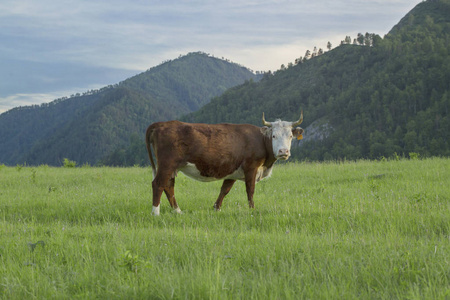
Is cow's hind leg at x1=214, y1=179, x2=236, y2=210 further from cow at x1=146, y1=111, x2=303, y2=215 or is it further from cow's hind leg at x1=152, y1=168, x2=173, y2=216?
cow's hind leg at x1=152, y1=168, x2=173, y2=216

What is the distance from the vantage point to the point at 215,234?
21.1ft

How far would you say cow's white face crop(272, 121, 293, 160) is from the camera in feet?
29.6

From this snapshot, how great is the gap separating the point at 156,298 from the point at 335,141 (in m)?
157

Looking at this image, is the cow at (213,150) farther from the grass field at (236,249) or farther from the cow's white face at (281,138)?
the grass field at (236,249)

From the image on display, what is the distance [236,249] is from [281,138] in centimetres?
429

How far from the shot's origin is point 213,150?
888 centimetres

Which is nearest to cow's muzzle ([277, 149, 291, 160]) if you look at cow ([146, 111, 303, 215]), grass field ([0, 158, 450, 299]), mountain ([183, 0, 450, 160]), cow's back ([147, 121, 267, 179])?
cow ([146, 111, 303, 215])

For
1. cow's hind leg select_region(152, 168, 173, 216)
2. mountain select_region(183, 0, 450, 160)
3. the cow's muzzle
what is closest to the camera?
cow's hind leg select_region(152, 168, 173, 216)

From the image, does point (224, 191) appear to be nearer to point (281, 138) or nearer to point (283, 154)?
point (283, 154)

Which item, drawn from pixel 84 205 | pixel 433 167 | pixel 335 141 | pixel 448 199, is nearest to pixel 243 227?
pixel 84 205

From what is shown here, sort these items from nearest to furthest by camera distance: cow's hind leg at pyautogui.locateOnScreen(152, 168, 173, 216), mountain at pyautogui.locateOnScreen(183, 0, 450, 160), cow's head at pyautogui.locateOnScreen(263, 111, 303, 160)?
cow's hind leg at pyautogui.locateOnScreen(152, 168, 173, 216) < cow's head at pyautogui.locateOnScreen(263, 111, 303, 160) < mountain at pyautogui.locateOnScreen(183, 0, 450, 160)

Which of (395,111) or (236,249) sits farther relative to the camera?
(395,111)

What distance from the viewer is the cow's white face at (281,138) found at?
9.02 meters

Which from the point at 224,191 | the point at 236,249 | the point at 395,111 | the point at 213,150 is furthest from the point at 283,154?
the point at 395,111
